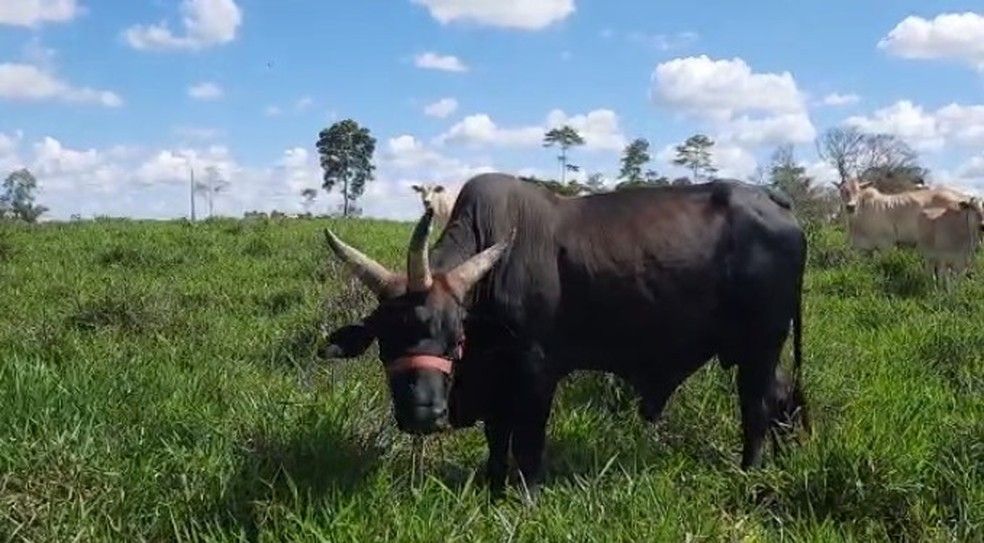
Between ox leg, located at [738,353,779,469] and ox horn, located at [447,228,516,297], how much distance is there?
63.3 inches

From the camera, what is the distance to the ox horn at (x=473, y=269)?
4.29m

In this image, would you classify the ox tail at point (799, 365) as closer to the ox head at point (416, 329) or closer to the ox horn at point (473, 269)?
the ox horn at point (473, 269)

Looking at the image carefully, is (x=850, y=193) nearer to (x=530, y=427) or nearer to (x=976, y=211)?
(x=976, y=211)

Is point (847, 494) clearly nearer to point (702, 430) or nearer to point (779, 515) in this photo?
point (779, 515)

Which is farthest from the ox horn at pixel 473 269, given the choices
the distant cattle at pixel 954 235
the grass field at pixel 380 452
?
the distant cattle at pixel 954 235

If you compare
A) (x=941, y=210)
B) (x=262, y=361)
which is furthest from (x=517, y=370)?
(x=941, y=210)

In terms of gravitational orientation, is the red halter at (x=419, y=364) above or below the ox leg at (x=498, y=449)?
above

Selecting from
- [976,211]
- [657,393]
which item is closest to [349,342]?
[657,393]

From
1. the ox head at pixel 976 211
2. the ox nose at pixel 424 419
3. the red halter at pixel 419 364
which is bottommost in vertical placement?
the ox nose at pixel 424 419

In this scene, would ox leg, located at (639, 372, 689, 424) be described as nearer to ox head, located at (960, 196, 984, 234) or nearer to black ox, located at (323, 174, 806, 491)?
black ox, located at (323, 174, 806, 491)

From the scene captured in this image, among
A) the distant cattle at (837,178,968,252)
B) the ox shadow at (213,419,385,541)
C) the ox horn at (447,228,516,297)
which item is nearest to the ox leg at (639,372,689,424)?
the ox horn at (447,228,516,297)

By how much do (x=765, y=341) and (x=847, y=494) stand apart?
110 cm

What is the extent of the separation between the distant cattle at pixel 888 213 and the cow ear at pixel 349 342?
13.5 metres

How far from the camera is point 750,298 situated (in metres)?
5.29
